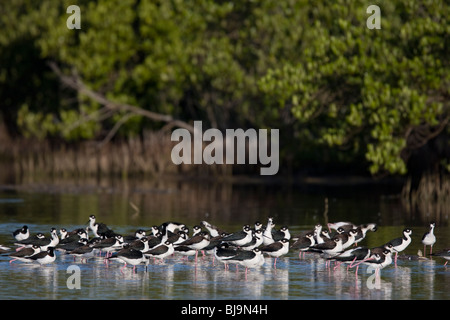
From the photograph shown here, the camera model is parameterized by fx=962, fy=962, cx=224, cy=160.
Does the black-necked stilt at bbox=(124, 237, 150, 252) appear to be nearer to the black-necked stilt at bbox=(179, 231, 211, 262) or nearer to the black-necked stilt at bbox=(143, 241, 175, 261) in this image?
the black-necked stilt at bbox=(143, 241, 175, 261)

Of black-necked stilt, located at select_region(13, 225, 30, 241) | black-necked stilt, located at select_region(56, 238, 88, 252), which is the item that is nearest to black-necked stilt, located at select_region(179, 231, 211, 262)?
black-necked stilt, located at select_region(56, 238, 88, 252)

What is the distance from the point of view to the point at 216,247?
19.6 meters

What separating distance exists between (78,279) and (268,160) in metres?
27.6

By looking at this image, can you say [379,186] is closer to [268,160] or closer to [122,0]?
[268,160]

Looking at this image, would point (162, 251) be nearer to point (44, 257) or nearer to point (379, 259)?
point (44, 257)

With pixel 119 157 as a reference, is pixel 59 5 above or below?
above

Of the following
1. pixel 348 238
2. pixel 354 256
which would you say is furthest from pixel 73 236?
pixel 354 256

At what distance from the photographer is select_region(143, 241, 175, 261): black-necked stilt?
19.4 meters

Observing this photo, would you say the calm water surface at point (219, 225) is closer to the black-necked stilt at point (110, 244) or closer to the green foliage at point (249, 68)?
the black-necked stilt at point (110, 244)

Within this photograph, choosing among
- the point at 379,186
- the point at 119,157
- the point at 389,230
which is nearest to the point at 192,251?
the point at 389,230

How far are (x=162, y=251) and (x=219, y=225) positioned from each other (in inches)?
295

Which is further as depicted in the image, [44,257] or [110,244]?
[110,244]

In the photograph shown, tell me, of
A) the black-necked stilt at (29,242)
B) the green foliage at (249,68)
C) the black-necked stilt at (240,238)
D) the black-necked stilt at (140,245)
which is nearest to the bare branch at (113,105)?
the green foliage at (249,68)
